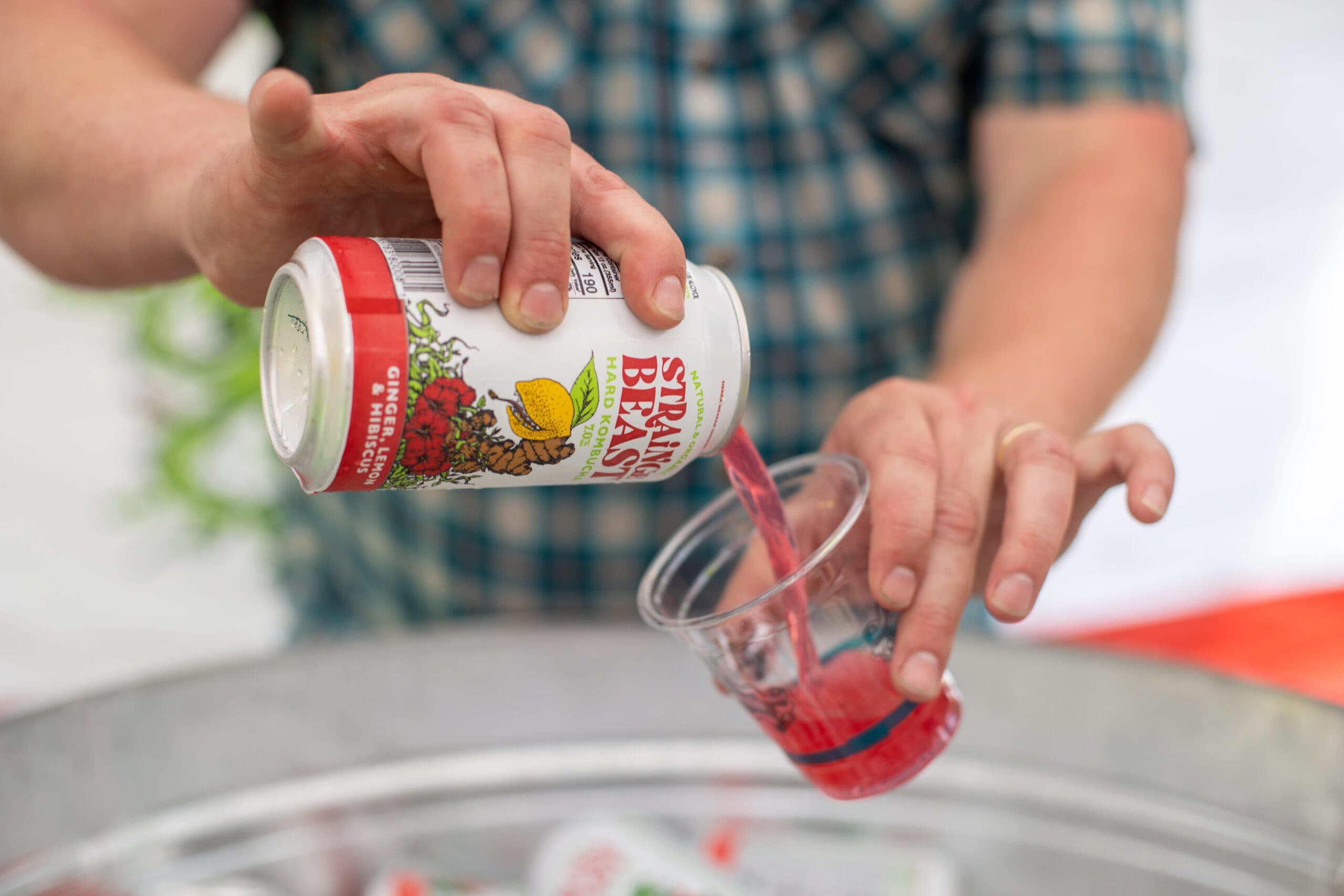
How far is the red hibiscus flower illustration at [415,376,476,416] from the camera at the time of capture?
0.51m

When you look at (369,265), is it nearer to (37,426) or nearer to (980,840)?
(980,840)

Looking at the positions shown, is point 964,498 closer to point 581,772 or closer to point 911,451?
point 911,451

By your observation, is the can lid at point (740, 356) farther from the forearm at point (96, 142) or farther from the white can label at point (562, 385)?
the forearm at point (96, 142)

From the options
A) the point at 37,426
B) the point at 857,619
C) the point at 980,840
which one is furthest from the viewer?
the point at 37,426

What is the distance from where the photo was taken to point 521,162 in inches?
21.2

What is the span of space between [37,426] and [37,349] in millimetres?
200

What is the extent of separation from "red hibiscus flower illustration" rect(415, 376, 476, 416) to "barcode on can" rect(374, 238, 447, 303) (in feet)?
0.12

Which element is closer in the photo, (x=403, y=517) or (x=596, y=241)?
(x=596, y=241)

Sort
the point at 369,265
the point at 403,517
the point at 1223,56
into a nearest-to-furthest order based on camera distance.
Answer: the point at 369,265 → the point at 403,517 → the point at 1223,56

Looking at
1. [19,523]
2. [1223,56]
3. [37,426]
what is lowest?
[19,523]

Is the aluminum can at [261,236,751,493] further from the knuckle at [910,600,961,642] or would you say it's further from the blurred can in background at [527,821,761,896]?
the blurred can in background at [527,821,761,896]

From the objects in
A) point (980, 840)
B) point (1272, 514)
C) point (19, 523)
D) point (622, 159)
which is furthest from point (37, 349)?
point (1272, 514)

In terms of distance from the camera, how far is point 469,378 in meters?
0.52

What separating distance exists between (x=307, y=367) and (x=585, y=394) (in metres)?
0.13
